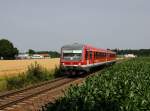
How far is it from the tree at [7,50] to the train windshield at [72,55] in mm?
93931

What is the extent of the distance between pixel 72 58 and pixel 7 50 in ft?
316

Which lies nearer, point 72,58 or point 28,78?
point 28,78

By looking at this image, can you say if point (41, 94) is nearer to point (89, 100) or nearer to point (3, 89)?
point (3, 89)

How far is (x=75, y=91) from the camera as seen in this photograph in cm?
1259

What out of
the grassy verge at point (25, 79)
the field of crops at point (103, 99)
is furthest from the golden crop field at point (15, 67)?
the field of crops at point (103, 99)

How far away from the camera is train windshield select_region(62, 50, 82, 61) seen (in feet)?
107

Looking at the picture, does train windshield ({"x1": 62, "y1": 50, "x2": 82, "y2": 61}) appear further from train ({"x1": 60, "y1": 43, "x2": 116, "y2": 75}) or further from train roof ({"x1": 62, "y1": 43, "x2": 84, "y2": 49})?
train roof ({"x1": 62, "y1": 43, "x2": 84, "y2": 49})

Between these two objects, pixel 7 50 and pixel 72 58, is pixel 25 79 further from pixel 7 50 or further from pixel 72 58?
pixel 7 50

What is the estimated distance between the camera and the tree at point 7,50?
4947 inches

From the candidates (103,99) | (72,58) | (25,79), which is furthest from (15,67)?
(103,99)

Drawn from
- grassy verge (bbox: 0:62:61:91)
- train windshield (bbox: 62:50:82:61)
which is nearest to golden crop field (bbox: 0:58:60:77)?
grassy verge (bbox: 0:62:61:91)

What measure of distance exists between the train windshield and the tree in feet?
308

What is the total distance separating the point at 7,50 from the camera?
127 meters

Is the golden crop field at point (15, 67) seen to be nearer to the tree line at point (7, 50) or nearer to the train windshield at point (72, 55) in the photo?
the train windshield at point (72, 55)
